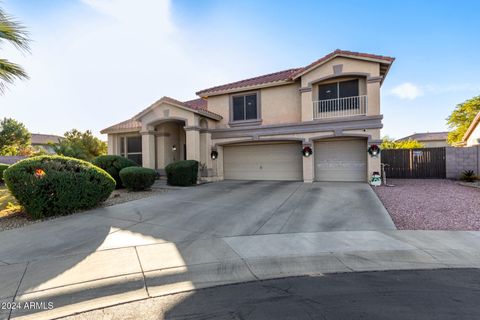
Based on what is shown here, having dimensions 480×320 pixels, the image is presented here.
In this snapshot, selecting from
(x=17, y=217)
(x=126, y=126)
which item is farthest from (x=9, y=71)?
(x=126, y=126)

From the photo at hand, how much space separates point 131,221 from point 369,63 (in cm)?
1292

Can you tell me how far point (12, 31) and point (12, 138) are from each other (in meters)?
30.2

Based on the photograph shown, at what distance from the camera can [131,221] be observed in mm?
6277

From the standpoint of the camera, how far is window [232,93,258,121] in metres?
14.7

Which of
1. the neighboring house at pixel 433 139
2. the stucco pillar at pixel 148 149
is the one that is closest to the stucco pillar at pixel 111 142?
the stucco pillar at pixel 148 149

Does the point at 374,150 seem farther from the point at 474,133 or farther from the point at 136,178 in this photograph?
the point at 474,133

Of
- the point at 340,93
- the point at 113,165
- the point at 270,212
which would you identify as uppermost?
the point at 340,93

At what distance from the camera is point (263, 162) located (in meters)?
14.8

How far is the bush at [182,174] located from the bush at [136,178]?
1.63 metres

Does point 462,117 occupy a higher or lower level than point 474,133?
higher

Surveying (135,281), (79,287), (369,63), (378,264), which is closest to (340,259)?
(378,264)

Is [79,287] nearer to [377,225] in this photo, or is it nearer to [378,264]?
[378,264]

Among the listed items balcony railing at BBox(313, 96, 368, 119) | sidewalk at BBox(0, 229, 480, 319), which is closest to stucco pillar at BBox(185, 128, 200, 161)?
balcony railing at BBox(313, 96, 368, 119)

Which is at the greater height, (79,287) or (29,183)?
(29,183)
